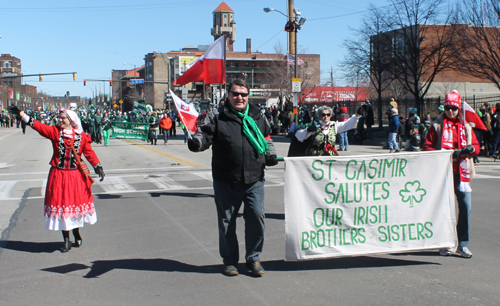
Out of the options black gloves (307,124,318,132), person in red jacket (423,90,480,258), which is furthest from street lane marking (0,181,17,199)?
person in red jacket (423,90,480,258)

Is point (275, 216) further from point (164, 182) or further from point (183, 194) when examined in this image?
point (164, 182)

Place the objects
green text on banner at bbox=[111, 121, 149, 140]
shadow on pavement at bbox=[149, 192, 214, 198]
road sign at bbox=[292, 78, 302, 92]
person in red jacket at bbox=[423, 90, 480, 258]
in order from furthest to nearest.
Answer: green text on banner at bbox=[111, 121, 149, 140] → road sign at bbox=[292, 78, 302, 92] → shadow on pavement at bbox=[149, 192, 214, 198] → person in red jacket at bbox=[423, 90, 480, 258]

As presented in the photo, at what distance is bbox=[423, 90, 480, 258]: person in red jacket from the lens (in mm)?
5918

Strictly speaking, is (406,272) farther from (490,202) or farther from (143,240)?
(490,202)

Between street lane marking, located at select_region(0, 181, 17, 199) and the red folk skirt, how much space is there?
208 inches

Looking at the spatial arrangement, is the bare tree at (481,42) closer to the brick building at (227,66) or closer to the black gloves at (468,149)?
the black gloves at (468,149)

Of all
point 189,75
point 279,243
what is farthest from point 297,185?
point 189,75

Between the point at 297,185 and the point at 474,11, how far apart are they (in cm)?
2444

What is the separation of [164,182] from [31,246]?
6.30 meters

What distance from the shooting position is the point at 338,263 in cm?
579

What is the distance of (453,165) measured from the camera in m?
6.00

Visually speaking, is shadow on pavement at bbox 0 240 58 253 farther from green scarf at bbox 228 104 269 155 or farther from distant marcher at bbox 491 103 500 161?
distant marcher at bbox 491 103 500 161

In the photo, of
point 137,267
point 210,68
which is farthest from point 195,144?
point 210,68

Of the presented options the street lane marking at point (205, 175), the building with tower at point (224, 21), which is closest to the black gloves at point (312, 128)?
the street lane marking at point (205, 175)
